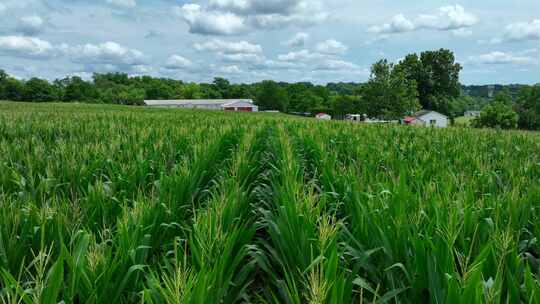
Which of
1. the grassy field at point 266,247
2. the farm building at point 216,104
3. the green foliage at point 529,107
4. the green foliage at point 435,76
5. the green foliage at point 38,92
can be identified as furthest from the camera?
the farm building at point 216,104

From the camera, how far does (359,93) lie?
8312 centimetres

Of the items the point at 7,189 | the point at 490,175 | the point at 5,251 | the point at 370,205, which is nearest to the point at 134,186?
the point at 7,189

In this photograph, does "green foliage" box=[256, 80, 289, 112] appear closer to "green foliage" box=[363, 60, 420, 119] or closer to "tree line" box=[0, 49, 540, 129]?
"tree line" box=[0, 49, 540, 129]

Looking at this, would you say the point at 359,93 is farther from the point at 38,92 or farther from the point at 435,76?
the point at 38,92

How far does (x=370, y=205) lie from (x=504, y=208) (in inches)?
48.8

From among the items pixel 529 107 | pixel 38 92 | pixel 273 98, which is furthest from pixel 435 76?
pixel 38 92

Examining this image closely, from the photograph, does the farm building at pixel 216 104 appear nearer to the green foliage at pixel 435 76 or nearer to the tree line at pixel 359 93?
the tree line at pixel 359 93

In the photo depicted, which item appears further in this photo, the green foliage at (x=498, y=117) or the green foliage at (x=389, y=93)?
the green foliage at (x=498, y=117)

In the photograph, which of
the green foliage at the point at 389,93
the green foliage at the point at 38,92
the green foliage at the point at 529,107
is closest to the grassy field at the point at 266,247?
the green foliage at the point at 389,93

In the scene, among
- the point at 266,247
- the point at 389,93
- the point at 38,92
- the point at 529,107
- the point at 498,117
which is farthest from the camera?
the point at 38,92

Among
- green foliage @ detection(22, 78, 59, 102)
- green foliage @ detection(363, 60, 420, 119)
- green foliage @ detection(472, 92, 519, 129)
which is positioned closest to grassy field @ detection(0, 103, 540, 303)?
green foliage @ detection(363, 60, 420, 119)

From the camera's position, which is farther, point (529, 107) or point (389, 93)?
point (529, 107)

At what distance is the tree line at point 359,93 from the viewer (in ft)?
245

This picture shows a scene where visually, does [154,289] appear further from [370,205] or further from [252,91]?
[252,91]
